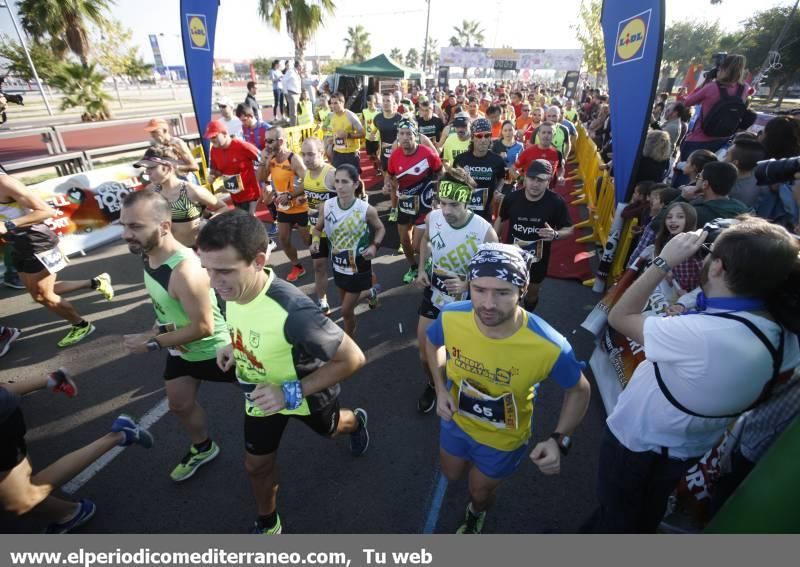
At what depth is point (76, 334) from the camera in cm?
495

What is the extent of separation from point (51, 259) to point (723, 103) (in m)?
9.42

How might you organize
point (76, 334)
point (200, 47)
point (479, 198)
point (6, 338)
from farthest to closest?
point (200, 47) < point (479, 198) < point (76, 334) < point (6, 338)

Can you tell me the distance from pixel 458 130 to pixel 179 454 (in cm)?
615

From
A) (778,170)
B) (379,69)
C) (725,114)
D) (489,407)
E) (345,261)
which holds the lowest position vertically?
(345,261)

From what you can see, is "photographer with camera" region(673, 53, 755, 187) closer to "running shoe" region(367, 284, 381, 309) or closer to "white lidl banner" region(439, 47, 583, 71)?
"running shoe" region(367, 284, 381, 309)

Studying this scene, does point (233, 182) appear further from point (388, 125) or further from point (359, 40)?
point (359, 40)

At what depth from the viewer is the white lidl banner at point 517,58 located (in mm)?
35166

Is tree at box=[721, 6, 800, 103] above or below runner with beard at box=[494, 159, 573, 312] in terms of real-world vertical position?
above

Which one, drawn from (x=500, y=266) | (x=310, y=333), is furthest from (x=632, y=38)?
(x=310, y=333)

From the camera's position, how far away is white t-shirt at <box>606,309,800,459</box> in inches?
61.9

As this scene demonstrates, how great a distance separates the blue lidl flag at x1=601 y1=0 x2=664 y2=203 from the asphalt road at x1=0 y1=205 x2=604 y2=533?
2.36 metres

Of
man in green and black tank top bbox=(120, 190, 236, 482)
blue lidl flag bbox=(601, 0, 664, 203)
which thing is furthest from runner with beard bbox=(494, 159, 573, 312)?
man in green and black tank top bbox=(120, 190, 236, 482)

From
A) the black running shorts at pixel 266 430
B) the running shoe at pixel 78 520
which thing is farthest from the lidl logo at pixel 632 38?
the running shoe at pixel 78 520
